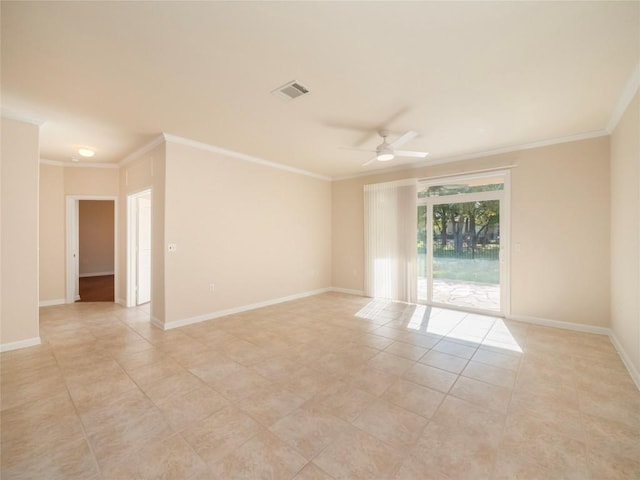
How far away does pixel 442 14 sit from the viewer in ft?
5.93

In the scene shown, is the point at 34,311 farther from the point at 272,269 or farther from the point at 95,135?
the point at 272,269

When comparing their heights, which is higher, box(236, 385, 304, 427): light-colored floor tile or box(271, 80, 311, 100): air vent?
box(271, 80, 311, 100): air vent

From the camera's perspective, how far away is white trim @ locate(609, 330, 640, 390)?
8.45 ft

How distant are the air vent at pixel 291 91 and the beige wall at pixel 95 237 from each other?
913cm

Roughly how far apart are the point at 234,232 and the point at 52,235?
396cm

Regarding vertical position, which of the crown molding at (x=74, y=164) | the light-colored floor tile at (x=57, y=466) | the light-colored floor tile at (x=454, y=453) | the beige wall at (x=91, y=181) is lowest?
the light-colored floor tile at (x=454, y=453)

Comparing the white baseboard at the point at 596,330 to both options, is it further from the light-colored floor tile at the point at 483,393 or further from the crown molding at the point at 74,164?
the crown molding at the point at 74,164

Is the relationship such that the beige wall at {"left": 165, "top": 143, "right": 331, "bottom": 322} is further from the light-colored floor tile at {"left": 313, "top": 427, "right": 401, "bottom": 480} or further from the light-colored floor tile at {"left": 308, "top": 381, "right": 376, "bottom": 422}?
the light-colored floor tile at {"left": 313, "top": 427, "right": 401, "bottom": 480}

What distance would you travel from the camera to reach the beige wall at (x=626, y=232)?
106 inches

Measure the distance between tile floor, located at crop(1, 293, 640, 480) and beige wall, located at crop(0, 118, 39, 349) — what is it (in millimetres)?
376

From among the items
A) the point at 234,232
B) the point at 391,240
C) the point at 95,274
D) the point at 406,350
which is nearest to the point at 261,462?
the point at 406,350

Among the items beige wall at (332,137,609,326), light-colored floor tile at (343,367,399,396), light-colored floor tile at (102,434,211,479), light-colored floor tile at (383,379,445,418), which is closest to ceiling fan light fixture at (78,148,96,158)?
light-colored floor tile at (102,434,211,479)

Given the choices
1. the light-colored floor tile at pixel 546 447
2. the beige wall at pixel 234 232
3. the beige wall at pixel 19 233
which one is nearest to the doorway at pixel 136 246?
the beige wall at pixel 234 232

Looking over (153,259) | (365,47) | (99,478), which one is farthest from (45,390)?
(365,47)
